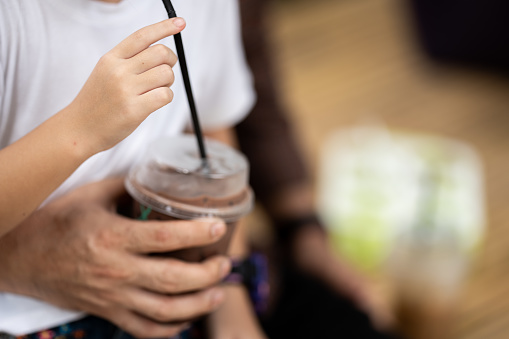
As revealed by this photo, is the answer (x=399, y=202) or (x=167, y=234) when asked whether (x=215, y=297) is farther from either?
(x=399, y=202)

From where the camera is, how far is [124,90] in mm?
411

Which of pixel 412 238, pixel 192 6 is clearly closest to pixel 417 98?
pixel 412 238

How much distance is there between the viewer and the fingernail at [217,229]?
55 cm

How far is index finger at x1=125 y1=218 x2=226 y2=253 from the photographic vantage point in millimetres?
538

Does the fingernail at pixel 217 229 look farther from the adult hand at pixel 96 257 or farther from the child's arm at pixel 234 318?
the child's arm at pixel 234 318

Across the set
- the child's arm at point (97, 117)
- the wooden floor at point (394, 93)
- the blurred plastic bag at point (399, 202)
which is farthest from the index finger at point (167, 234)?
the wooden floor at point (394, 93)

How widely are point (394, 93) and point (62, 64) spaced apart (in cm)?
207

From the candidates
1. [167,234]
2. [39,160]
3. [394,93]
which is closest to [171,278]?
[167,234]

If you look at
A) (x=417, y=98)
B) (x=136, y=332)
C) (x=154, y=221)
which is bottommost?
(x=417, y=98)

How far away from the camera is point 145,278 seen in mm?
561

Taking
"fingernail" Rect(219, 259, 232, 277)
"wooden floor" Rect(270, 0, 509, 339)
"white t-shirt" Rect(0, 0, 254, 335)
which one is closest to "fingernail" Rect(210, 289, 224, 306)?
"fingernail" Rect(219, 259, 232, 277)

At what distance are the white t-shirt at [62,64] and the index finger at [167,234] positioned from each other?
76mm

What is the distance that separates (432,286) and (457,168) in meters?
0.38

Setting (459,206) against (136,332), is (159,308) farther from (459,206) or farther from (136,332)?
(459,206)
